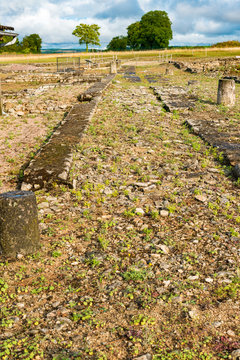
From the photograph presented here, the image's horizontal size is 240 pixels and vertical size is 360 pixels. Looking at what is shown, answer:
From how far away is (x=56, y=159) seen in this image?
17.1 feet

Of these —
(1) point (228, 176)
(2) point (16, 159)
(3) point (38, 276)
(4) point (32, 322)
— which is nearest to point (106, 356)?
(4) point (32, 322)

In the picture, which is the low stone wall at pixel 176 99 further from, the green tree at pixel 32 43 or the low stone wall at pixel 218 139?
the green tree at pixel 32 43

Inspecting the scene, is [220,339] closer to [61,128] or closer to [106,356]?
[106,356]

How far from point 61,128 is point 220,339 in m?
5.84

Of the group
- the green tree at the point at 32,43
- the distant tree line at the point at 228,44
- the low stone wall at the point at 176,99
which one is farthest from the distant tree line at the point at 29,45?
the low stone wall at the point at 176,99

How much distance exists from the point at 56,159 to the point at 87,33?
84603mm

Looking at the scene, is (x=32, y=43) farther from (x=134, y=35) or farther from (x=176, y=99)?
(x=176, y=99)

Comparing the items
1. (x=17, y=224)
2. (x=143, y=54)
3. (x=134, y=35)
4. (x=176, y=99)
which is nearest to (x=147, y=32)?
(x=134, y=35)

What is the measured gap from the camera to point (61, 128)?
7.22m

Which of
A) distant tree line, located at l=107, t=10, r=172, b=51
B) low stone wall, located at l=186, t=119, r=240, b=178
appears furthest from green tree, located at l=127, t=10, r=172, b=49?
low stone wall, located at l=186, t=119, r=240, b=178

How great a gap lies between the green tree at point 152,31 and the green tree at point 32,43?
29.6 metres

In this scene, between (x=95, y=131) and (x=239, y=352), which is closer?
(x=239, y=352)

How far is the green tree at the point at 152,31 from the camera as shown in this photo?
78625mm

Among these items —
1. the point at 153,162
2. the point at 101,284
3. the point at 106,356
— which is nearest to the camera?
the point at 106,356
